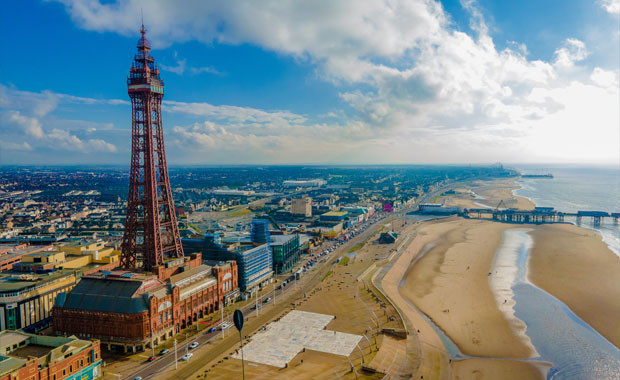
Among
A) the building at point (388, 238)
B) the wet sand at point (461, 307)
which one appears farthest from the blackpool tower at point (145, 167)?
the building at point (388, 238)

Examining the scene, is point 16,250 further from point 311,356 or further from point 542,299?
point 542,299

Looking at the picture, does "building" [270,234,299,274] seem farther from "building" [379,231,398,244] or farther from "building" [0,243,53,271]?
"building" [0,243,53,271]

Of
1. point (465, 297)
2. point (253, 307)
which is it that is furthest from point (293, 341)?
point (465, 297)

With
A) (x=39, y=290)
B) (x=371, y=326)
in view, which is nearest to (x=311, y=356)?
(x=371, y=326)

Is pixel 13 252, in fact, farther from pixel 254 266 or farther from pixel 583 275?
pixel 583 275

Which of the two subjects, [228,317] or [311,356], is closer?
[311,356]

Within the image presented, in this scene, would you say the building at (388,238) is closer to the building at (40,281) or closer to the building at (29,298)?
the building at (40,281)
